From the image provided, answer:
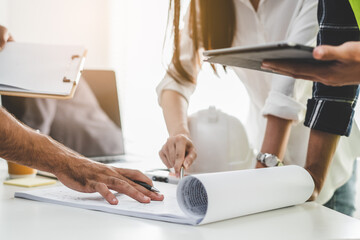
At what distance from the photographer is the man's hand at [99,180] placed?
27.7 inches

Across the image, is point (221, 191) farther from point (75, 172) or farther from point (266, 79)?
point (266, 79)

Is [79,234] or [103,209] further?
[103,209]

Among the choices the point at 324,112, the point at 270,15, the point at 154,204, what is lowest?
the point at 154,204

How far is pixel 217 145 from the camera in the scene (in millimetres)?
1158

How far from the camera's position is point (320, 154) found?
36.4 inches

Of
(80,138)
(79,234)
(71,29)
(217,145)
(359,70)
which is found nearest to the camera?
(79,234)

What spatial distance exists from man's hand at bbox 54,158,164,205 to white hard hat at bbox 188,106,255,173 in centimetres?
42

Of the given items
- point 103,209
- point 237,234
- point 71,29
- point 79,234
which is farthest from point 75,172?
Result: point 71,29

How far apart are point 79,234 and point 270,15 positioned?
93 cm

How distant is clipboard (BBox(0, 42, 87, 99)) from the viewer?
90cm

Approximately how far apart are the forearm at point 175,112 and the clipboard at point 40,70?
1.02 feet

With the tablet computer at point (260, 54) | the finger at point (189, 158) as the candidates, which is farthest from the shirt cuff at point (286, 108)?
the tablet computer at point (260, 54)

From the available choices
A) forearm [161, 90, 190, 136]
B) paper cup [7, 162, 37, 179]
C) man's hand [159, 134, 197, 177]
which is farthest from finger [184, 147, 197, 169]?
paper cup [7, 162, 37, 179]

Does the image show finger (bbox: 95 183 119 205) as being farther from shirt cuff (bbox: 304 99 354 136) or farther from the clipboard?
shirt cuff (bbox: 304 99 354 136)
